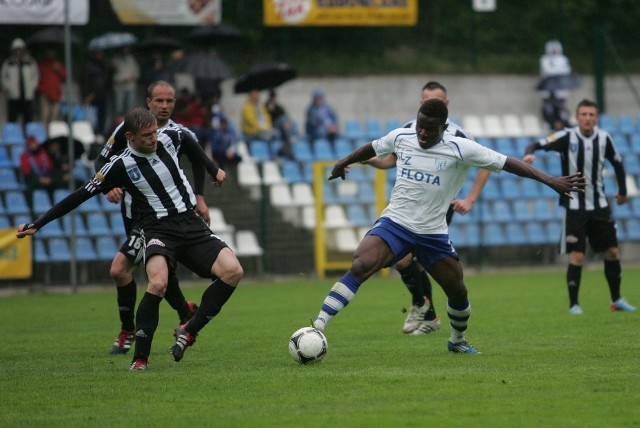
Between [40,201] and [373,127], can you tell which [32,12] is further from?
[373,127]

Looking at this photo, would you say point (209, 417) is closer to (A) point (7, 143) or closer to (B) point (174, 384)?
(B) point (174, 384)

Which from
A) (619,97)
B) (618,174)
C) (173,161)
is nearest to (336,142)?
(619,97)

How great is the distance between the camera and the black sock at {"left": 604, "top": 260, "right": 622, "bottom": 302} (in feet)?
45.8

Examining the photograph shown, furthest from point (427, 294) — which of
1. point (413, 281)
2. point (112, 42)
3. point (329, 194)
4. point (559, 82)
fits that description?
point (559, 82)

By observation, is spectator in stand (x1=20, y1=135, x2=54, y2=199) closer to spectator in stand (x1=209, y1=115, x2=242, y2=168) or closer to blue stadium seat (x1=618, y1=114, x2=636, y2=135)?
spectator in stand (x1=209, y1=115, x2=242, y2=168)

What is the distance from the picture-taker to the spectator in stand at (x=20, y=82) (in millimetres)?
23078

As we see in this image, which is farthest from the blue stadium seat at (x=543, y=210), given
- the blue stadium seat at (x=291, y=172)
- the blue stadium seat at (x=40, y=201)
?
the blue stadium seat at (x=40, y=201)

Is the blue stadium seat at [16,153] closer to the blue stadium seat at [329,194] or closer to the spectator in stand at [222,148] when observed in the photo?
the spectator in stand at [222,148]

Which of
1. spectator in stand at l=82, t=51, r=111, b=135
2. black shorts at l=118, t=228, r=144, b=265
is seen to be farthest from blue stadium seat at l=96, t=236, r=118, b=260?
black shorts at l=118, t=228, r=144, b=265

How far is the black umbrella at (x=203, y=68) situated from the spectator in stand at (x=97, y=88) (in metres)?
1.60

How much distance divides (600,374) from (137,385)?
3226 millimetres

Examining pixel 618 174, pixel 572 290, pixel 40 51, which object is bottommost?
pixel 572 290

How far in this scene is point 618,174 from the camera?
14094 millimetres

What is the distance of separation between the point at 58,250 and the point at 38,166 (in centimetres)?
149
